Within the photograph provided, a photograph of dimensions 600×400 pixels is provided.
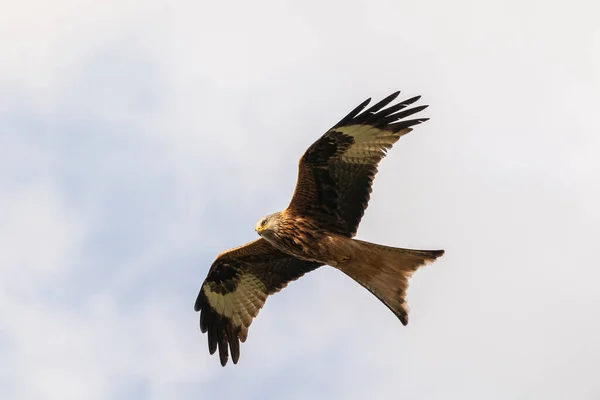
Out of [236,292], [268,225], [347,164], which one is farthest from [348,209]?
[236,292]

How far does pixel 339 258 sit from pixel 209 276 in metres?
2.67

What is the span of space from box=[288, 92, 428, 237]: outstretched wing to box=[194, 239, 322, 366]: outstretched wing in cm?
157

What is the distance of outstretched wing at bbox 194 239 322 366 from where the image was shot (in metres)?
16.4

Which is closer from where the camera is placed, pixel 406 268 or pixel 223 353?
pixel 406 268

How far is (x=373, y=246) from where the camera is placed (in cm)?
1455

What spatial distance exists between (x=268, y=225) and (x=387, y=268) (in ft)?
5.76

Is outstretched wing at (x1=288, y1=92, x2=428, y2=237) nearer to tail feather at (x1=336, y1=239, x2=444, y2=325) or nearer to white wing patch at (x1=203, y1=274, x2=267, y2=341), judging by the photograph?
tail feather at (x1=336, y1=239, x2=444, y2=325)

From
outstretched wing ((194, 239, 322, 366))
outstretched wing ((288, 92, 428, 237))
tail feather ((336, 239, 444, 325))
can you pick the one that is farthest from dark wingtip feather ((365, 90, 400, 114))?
outstretched wing ((194, 239, 322, 366))

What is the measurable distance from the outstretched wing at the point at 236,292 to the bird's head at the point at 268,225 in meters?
1.45

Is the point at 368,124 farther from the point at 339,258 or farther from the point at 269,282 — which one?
the point at 269,282

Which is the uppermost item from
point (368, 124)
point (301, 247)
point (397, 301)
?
point (368, 124)

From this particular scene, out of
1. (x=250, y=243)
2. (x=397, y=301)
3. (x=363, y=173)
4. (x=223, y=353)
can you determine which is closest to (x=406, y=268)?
(x=397, y=301)

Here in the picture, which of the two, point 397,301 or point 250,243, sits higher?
point 250,243

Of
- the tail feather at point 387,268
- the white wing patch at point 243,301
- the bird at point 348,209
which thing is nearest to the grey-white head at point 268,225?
the bird at point 348,209
